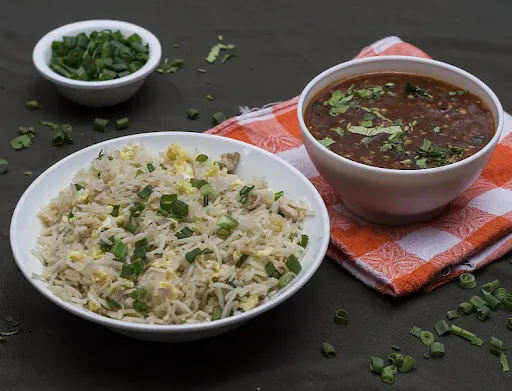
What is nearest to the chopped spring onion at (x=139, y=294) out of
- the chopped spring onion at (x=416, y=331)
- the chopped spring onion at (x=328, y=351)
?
the chopped spring onion at (x=328, y=351)

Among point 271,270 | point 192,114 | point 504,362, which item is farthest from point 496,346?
point 192,114

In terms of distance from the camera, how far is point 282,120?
137 inches

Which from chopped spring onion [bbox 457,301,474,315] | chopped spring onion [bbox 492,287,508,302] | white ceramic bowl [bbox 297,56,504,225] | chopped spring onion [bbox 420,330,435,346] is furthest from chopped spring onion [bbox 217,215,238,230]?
chopped spring onion [bbox 492,287,508,302]

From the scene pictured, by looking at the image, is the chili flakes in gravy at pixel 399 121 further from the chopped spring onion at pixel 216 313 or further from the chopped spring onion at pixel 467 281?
the chopped spring onion at pixel 216 313

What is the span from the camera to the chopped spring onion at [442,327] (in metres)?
2.57

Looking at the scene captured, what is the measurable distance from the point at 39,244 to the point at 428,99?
1.49 m

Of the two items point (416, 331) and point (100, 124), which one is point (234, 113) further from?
point (416, 331)

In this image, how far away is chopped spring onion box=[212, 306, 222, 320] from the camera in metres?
2.33

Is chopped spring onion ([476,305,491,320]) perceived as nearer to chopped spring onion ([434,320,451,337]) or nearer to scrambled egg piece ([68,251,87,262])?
chopped spring onion ([434,320,451,337])

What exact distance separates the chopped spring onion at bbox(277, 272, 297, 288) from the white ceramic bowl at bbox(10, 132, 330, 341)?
23mm

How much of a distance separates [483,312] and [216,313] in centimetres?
90

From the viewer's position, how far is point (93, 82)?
3482 millimetres

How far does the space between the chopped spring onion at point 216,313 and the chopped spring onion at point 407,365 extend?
0.58 m

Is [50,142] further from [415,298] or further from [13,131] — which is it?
[415,298]
